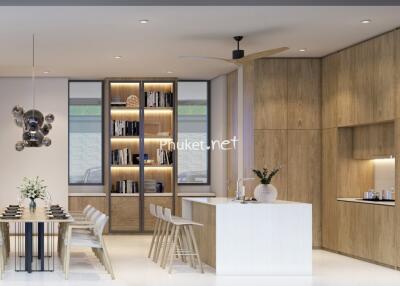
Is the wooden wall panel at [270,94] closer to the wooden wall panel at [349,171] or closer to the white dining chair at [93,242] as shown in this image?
the wooden wall panel at [349,171]

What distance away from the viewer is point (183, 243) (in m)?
11.3

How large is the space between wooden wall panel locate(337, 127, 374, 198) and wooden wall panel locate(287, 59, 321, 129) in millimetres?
697

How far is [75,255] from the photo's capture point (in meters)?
12.0

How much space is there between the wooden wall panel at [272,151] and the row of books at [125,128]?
11.8 feet

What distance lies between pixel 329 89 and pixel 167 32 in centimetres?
327

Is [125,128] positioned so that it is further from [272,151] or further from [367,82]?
[367,82]

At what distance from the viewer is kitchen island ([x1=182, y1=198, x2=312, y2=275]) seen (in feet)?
31.8

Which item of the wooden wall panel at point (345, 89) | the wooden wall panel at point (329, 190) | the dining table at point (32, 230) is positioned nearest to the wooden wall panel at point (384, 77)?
the wooden wall panel at point (345, 89)

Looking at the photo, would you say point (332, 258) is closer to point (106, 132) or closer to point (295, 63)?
point (295, 63)

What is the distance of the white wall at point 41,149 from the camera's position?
1529cm

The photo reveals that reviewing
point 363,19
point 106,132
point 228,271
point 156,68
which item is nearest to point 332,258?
point 228,271

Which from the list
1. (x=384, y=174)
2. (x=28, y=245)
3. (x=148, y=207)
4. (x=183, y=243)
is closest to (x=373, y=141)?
(x=384, y=174)

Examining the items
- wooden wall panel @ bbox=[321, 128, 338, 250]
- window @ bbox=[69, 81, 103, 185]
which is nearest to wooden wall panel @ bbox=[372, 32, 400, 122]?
wooden wall panel @ bbox=[321, 128, 338, 250]

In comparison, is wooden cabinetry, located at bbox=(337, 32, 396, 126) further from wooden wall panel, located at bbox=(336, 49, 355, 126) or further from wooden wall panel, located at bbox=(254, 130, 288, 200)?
wooden wall panel, located at bbox=(254, 130, 288, 200)
